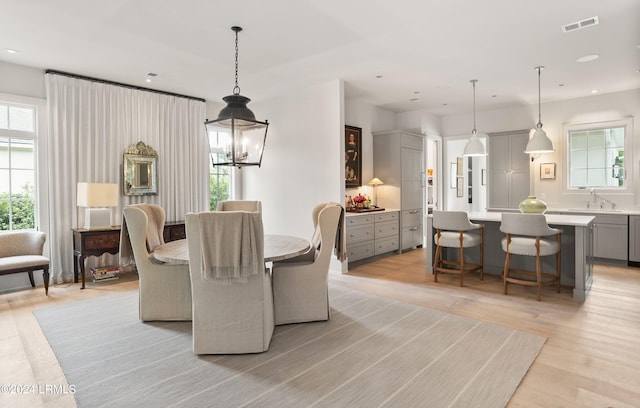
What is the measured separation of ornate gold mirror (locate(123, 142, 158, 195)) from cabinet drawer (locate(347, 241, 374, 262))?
10.0 ft

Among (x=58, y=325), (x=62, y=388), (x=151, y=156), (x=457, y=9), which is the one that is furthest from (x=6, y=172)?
(x=457, y=9)

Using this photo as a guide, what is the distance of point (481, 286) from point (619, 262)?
2.90 meters

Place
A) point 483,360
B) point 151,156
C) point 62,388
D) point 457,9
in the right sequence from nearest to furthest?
point 62,388
point 483,360
point 457,9
point 151,156

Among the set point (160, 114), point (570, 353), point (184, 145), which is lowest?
point (570, 353)

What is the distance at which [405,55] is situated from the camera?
423cm

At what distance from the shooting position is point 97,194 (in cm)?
462

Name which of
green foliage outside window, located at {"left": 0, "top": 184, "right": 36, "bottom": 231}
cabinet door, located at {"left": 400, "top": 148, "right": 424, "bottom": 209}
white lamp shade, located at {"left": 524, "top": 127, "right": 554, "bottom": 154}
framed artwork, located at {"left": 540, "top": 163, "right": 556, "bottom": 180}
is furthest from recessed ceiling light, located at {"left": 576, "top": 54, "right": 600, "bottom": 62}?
green foliage outside window, located at {"left": 0, "top": 184, "right": 36, "bottom": 231}

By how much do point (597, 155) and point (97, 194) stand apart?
7.62 metres

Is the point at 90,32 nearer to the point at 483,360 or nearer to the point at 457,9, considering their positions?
the point at 457,9

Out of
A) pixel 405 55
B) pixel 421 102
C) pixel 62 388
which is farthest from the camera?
pixel 421 102

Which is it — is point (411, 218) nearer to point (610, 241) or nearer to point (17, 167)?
point (610, 241)

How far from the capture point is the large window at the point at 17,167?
4465 mm

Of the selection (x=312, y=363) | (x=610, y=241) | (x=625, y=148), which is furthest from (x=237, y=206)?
(x=625, y=148)

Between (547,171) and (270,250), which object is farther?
(547,171)
